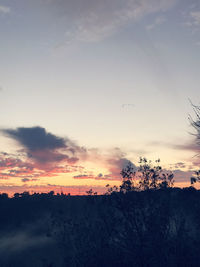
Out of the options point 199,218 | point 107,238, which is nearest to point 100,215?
point 107,238

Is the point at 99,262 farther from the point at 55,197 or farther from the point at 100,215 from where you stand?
the point at 55,197

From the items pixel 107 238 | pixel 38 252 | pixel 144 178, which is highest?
pixel 144 178

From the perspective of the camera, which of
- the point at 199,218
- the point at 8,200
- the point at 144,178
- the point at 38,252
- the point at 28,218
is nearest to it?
the point at 199,218

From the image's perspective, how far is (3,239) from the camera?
3563 inches

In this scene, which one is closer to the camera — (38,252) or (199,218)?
(199,218)

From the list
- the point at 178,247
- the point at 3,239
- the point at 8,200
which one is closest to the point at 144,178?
the point at 178,247

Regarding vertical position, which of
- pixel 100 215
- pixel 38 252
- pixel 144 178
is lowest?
pixel 38 252

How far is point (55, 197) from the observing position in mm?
108062

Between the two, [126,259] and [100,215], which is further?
[100,215]

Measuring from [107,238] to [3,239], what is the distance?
74.2 meters

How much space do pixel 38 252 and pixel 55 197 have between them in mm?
33336

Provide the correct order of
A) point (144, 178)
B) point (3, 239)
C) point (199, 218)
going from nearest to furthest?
point (199, 218) → point (144, 178) → point (3, 239)

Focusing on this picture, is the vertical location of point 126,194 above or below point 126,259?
above

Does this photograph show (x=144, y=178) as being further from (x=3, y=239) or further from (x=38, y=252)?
(x=3, y=239)
